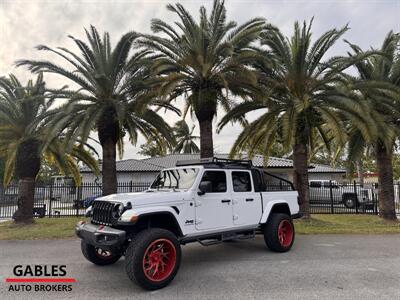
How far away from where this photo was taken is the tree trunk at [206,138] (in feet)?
41.2

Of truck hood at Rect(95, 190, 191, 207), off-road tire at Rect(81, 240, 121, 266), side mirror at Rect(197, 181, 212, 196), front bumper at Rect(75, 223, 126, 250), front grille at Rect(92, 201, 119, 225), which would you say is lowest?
off-road tire at Rect(81, 240, 121, 266)

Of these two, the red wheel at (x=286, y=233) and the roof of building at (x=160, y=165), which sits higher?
the roof of building at (x=160, y=165)

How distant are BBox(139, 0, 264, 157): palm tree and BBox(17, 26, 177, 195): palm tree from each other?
0.96 m

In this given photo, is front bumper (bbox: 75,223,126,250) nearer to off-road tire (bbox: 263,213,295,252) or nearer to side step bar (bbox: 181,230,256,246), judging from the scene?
side step bar (bbox: 181,230,256,246)

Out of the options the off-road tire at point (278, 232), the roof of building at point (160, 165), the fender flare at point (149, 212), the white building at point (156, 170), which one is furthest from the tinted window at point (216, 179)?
the roof of building at point (160, 165)

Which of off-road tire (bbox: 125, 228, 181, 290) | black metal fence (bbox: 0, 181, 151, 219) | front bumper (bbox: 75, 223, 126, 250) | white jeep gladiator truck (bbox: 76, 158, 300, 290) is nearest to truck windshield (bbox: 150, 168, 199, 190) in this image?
white jeep gladiator truck (bbox: 76, 158, 300, 290)

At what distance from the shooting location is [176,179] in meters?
6.77

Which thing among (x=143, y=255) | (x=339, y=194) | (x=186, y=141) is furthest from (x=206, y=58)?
(x=186, y=141)

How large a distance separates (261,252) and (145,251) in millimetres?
3758

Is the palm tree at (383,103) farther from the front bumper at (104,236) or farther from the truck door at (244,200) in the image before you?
the front bumper at (104,236)

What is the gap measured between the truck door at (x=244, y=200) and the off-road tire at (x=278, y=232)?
439 mm

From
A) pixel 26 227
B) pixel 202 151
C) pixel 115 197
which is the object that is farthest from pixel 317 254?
pixel 26 227

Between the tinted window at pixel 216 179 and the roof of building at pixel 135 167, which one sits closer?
the tinted window at pixel 216 179

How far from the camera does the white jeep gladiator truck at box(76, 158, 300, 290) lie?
16.9ft
